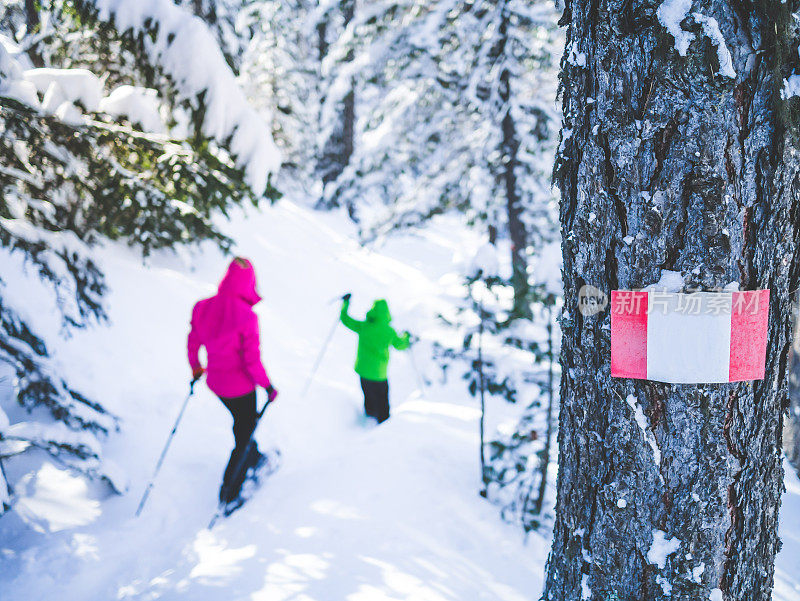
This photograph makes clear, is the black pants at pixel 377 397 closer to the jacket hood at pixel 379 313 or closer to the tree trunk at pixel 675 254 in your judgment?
the jacket hood at pixel 379 313

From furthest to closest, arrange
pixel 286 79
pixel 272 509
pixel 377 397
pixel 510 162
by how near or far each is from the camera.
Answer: pixel 286 79 < pixel 510 162 < pixel 377 397 < pixel 272 509

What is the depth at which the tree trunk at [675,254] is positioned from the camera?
1000 millimetres

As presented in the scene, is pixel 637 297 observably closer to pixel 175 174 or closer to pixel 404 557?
pixel 404 557

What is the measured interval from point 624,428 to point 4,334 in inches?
160

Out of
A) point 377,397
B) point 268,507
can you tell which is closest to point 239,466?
point 268,507

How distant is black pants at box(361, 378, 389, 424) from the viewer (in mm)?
5773

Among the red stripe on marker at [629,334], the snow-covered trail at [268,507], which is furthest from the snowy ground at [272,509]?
the red stripe on marker at [629,334]

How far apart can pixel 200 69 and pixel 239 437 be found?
300cm

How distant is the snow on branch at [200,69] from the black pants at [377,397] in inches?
113

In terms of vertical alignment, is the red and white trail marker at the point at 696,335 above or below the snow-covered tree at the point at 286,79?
below

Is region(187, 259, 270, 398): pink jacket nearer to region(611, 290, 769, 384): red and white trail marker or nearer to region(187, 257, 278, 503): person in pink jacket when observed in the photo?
region(187, 257, 278, 503): person in pink jacket

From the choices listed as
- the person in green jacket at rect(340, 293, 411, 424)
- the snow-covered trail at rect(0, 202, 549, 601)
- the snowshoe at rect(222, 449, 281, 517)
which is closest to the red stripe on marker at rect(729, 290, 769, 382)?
the snow-covered trail at rect(0, 202, 549, 601)

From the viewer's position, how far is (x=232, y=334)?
3752 millimetres

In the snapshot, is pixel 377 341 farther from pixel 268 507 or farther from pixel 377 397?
pixel 268 507
